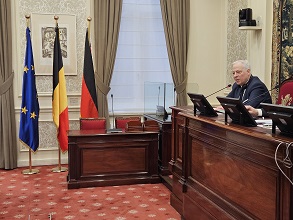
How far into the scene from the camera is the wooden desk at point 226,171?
261 centimetres

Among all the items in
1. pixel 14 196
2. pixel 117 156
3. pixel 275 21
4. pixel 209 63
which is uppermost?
pixel 275 21

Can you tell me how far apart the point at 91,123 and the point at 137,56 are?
6.14 feet

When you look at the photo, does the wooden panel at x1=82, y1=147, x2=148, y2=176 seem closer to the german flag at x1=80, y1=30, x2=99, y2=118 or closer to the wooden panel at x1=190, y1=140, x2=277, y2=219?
the german flag at x1=80, y1=30, x2=99, y2=118

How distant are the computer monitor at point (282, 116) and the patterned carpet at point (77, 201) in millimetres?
2237

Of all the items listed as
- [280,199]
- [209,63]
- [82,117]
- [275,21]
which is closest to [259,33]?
[275,21]

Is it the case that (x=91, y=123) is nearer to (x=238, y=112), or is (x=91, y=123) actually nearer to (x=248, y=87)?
(x=248, y=87)

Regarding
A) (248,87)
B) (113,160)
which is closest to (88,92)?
(113,160)

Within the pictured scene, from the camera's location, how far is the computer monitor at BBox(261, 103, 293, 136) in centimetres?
242

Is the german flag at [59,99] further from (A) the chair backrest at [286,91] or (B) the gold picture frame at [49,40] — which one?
(A) the chair backrest at [286,91]

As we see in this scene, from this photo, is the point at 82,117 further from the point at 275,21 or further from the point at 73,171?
the point at 275,21

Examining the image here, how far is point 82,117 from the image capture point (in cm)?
665

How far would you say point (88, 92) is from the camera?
6.68 m

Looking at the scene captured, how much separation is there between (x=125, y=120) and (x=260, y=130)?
3.79m

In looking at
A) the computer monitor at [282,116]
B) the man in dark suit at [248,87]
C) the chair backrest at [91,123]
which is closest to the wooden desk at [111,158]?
the chair backrest at [91,123]
